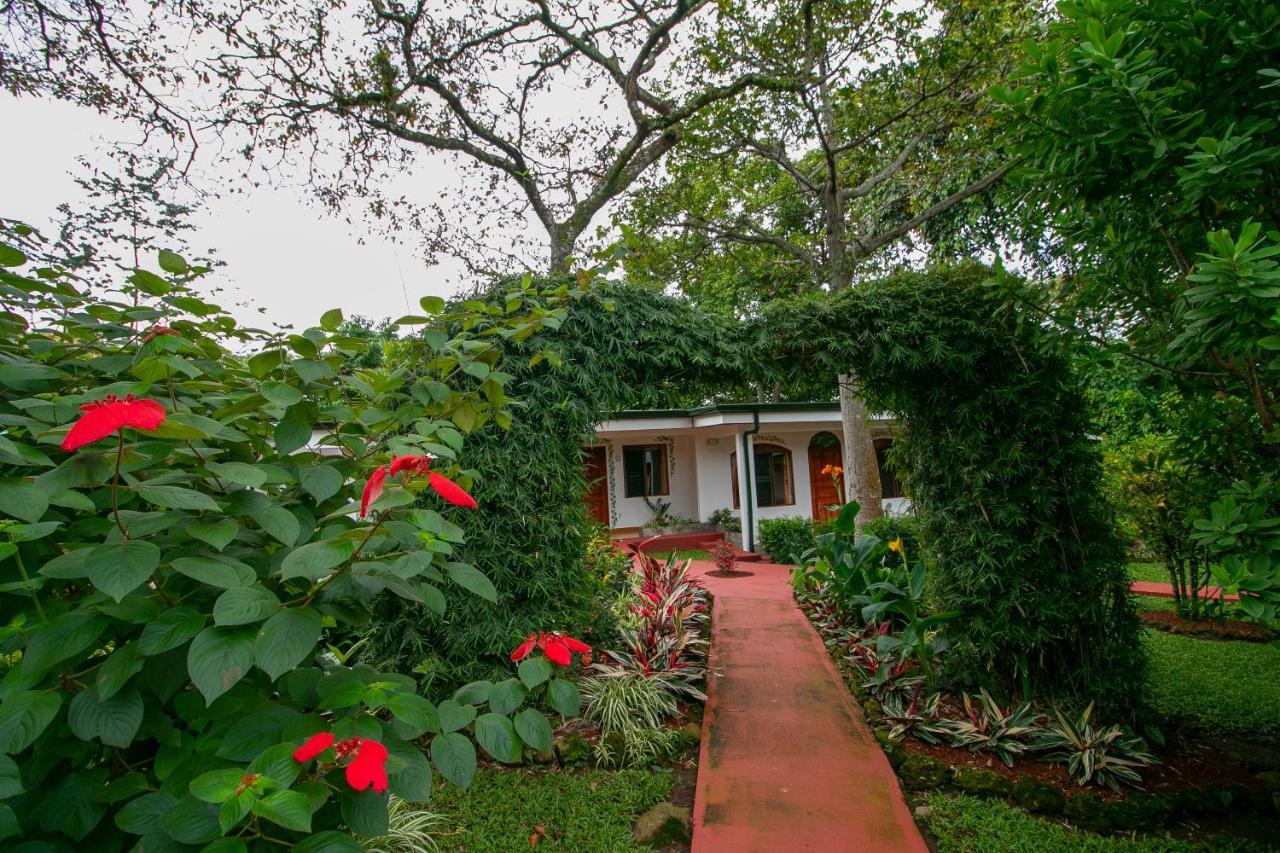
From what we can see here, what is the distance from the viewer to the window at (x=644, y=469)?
15453 mm

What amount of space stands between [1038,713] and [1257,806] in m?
1.12

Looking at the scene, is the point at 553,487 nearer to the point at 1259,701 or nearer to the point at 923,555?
the point at 923,555

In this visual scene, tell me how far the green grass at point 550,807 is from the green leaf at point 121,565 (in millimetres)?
2691

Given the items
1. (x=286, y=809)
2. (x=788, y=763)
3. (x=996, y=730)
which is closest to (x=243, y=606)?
A: (x=286, y=809)

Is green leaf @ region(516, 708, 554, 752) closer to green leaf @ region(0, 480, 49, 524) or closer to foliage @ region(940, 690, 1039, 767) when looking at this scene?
green leaf @ region(0, 480, 49, 524)

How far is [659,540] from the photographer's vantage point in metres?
13.8

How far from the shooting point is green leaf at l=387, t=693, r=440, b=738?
1.06 metres

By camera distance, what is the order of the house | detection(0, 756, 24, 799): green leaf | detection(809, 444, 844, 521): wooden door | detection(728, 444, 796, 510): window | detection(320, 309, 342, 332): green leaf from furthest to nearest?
detection(809, 444, 844, 521): wooden door
detection(728, 444, 796, 510): window
the house
detection(320, 309, 342, 332): green leaf
detection(0, 756, 24, 799): green leaf

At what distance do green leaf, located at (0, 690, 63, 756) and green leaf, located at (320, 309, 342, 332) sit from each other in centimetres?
84

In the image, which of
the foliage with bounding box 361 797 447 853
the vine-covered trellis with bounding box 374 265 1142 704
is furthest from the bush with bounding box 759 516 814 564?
the foliage with bounding box 361 797 447 853

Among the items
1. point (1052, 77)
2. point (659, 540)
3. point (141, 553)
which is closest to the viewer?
point (141, 553)

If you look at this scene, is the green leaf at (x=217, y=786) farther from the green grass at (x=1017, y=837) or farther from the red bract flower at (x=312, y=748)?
the green grass at (x=1017, y=837)

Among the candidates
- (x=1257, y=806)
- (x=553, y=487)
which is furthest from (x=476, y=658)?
(x=1257, y=806)

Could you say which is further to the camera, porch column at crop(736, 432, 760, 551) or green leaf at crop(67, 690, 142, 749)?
porch column at crop(736, 432, 760, 551)
